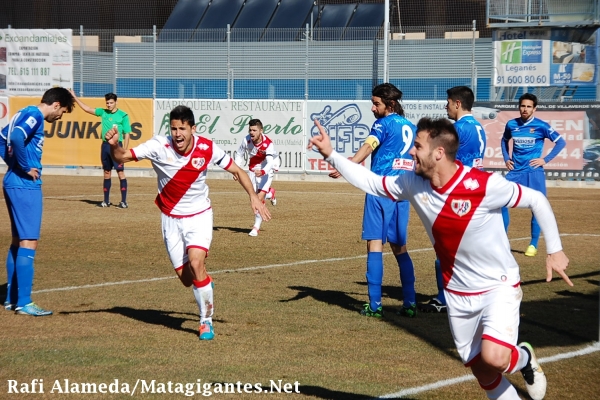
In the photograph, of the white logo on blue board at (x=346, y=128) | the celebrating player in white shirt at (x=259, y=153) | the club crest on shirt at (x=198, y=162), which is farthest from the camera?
the white logo on blue board at (x=346, y=128)

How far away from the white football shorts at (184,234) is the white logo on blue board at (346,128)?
62.8 feet

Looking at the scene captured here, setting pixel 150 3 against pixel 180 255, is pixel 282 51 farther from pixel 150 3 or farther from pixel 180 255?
pixel 180 255

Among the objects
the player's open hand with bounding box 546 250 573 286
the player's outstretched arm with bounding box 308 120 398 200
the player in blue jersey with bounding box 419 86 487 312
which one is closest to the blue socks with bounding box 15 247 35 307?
the player in blue jersey with bounding box 419 86 487 312

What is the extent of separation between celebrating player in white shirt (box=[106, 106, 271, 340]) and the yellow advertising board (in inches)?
833

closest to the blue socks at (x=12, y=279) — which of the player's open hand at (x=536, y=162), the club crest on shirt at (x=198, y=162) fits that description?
the club crest on shirt at (x=198, y=162)

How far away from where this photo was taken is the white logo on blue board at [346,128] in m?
26.8

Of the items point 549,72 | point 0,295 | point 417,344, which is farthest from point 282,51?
point 417,344

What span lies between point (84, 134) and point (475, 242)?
25.0 meters

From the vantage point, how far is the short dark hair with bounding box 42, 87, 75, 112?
835 cm

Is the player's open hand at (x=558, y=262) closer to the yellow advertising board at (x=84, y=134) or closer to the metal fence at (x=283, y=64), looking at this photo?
the metal fence at (x=283, y=64)

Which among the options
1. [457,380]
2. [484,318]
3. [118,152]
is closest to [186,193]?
[118,152]

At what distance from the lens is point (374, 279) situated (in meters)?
8.42

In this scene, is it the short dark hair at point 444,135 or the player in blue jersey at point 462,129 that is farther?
the player in blue jersey at point 462,129

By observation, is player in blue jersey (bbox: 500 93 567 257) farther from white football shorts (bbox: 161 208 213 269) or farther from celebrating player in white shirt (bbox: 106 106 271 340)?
white football shorts (bbox: 161 208 213 269)
